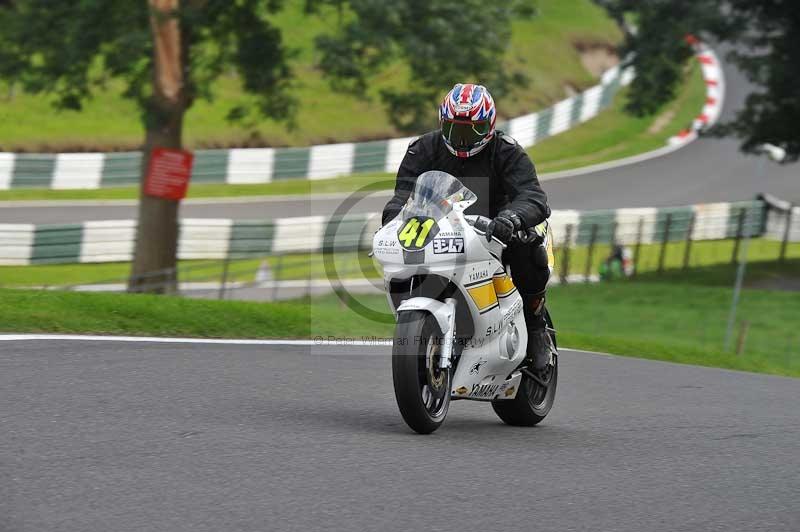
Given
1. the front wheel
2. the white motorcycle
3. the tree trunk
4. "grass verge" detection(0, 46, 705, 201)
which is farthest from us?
"grass verge" detection(0, 46, 705, 201)

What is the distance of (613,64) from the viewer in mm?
50844

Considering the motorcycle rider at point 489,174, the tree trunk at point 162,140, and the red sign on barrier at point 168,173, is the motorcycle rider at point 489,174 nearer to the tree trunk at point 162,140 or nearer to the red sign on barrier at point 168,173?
the red sign on barrier at point 168,173

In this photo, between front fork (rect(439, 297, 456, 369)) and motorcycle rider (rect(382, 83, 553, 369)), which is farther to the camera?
motorcycle rider (rect(382, 83, 553, 369))

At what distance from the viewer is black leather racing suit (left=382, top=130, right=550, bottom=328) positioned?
23.4ft

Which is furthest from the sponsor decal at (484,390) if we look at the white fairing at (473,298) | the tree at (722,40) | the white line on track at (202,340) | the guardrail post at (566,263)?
the guardrail post at (566,263)

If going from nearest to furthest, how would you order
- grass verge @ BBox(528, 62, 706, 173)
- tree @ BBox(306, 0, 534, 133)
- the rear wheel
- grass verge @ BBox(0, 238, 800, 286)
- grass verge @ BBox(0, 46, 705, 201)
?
the rear wheel < tree @ BBox(306, 0, 534, 133) < grass verge @ BBox(0, 238, 800, 286) < grass verge @ BBox(0, 46, 705, 201) < grass verge @ BBox(528, 62, 706, 173)

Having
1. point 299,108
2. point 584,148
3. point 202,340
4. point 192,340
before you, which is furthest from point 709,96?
point 192,340

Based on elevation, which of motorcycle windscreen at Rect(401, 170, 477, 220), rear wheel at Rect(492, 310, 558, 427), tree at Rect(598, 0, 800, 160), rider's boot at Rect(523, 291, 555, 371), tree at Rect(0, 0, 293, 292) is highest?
tree at Rect(598, 0, 800, 160)

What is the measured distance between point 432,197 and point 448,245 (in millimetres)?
286

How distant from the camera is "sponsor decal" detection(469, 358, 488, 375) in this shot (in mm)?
7039

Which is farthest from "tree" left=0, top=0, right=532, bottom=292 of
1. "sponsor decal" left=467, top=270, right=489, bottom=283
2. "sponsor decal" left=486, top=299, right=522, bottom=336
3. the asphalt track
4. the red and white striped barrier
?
the red and white striped barrier

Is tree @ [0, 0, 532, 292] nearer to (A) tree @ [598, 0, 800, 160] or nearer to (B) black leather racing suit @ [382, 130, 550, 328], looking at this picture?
(A) tree @ [598, 0, 800, 160]

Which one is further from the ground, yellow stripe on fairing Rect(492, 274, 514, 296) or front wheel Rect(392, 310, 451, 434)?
yellow stripe on fairing Rect(492, 274, 514, 296)

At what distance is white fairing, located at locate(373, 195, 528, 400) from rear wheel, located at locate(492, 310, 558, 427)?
11cm
